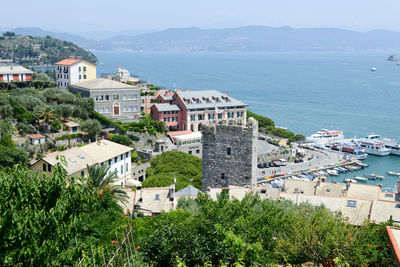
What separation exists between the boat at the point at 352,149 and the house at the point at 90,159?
159 ft

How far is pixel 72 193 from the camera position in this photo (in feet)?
43.1

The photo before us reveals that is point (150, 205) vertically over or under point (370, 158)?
over

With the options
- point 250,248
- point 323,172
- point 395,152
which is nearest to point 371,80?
point 395,152

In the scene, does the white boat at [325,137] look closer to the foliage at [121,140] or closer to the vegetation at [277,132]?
the vegetation at [277,132]

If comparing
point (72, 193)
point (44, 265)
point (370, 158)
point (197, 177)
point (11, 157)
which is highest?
point (72, 193)

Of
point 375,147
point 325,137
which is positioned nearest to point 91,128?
point 325,137

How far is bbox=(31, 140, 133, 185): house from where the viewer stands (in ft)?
112

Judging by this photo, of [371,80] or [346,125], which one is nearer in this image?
[346,125]

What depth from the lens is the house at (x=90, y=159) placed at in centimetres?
3403

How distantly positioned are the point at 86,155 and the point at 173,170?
1336 cm

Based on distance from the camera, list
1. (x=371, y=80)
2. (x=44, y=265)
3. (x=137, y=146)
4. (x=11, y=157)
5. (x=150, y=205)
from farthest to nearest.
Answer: (x=371, y=80) < (x=137, y=146) < (x=11, y=157) < (x=150, y=205) < (x=44, y=265)

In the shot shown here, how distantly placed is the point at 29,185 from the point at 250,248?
22.0 feet

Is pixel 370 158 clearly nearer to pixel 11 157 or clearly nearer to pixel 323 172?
pixel 323 172

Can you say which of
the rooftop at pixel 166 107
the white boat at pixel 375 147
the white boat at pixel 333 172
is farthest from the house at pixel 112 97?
the white boat at pixel 375 147
